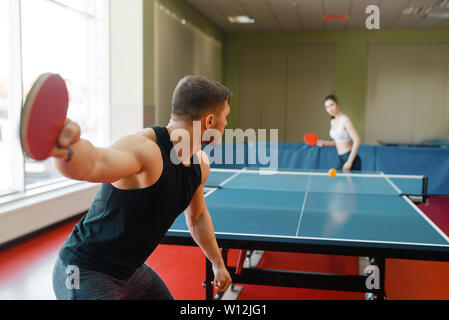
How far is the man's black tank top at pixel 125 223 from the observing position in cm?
127

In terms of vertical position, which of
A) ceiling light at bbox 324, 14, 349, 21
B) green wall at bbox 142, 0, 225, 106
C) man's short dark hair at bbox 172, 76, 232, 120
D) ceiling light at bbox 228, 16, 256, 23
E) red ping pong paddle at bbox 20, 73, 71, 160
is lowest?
red ping pong paddle at bbox 20, 73, 71, 160

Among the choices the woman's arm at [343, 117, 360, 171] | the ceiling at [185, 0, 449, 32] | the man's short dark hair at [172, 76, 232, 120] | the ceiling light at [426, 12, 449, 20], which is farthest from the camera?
the ceiling light at [426, 12, 449, 20]

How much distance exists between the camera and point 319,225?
Result: 235 centimetres

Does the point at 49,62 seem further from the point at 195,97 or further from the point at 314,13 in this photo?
the point at 314,13

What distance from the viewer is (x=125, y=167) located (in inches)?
41.8

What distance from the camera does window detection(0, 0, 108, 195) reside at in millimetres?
4426

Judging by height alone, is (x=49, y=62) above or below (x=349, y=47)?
below

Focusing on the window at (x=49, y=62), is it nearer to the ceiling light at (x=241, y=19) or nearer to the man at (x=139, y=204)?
the man at (x=139, y=204)

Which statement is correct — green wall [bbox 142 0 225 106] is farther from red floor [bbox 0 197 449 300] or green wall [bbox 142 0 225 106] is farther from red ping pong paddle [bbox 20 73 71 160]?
red ping pong paddle [bbox 20 73 71 160]

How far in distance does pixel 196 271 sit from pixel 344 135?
2.61 m

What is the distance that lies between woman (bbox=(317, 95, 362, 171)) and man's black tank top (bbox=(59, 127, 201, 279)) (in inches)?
156

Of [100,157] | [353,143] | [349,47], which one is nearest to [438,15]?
[349,47]

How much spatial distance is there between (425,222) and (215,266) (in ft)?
4.21

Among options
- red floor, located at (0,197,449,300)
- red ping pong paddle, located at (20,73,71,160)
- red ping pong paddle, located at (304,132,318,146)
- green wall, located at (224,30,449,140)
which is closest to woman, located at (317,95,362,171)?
red ping pong paddle, located at (304,132,318,146)
